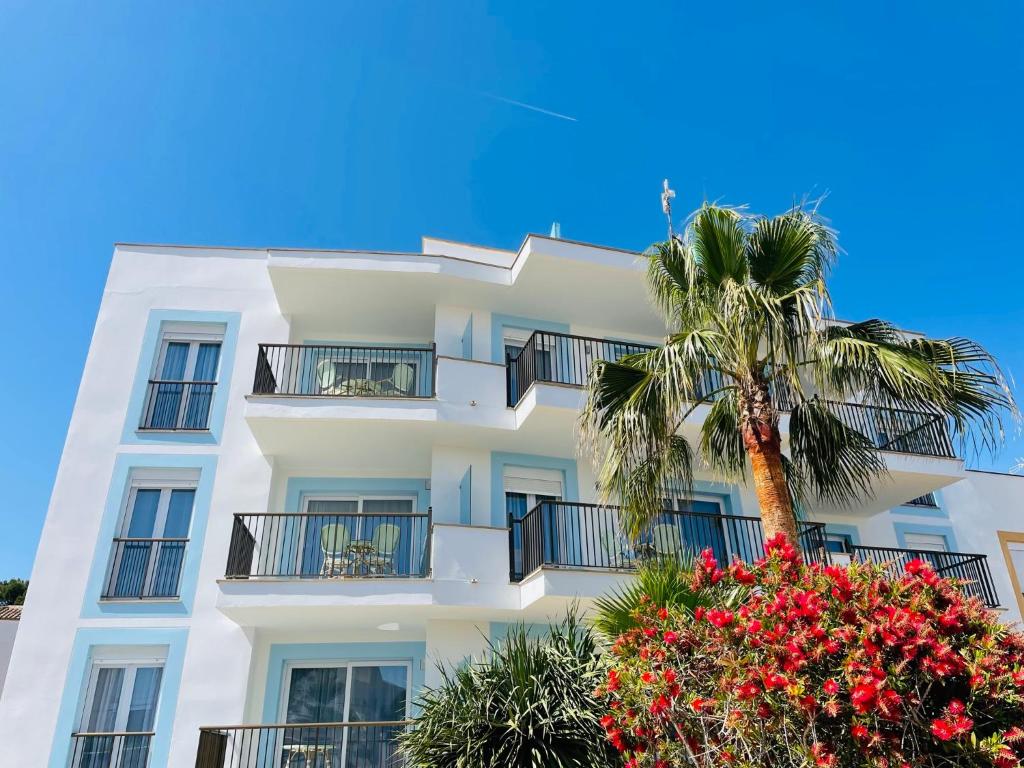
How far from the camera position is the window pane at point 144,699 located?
11555mm

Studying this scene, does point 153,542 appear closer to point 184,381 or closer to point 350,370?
point 184,381

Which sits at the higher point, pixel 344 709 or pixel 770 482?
pixel 770 482

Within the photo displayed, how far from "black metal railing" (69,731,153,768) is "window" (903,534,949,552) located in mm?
16735

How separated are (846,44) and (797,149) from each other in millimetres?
3297

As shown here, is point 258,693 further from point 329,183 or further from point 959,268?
point 959,268

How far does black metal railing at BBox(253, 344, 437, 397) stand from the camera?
14312 mm

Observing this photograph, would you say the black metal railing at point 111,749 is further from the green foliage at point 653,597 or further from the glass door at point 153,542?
the green foliage at point 653,597

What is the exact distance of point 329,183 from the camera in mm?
15359

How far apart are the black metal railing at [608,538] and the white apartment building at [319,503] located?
2.1 inches

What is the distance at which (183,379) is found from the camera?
14.4m

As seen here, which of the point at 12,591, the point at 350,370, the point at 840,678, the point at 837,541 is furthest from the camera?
the point at 12,591

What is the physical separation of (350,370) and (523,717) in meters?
8.45

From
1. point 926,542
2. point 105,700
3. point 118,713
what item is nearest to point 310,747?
point 118,713

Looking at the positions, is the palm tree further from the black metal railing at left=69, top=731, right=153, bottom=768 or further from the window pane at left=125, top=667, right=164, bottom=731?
the black metal railing at left=69, top=731, right=153, bottom=768
